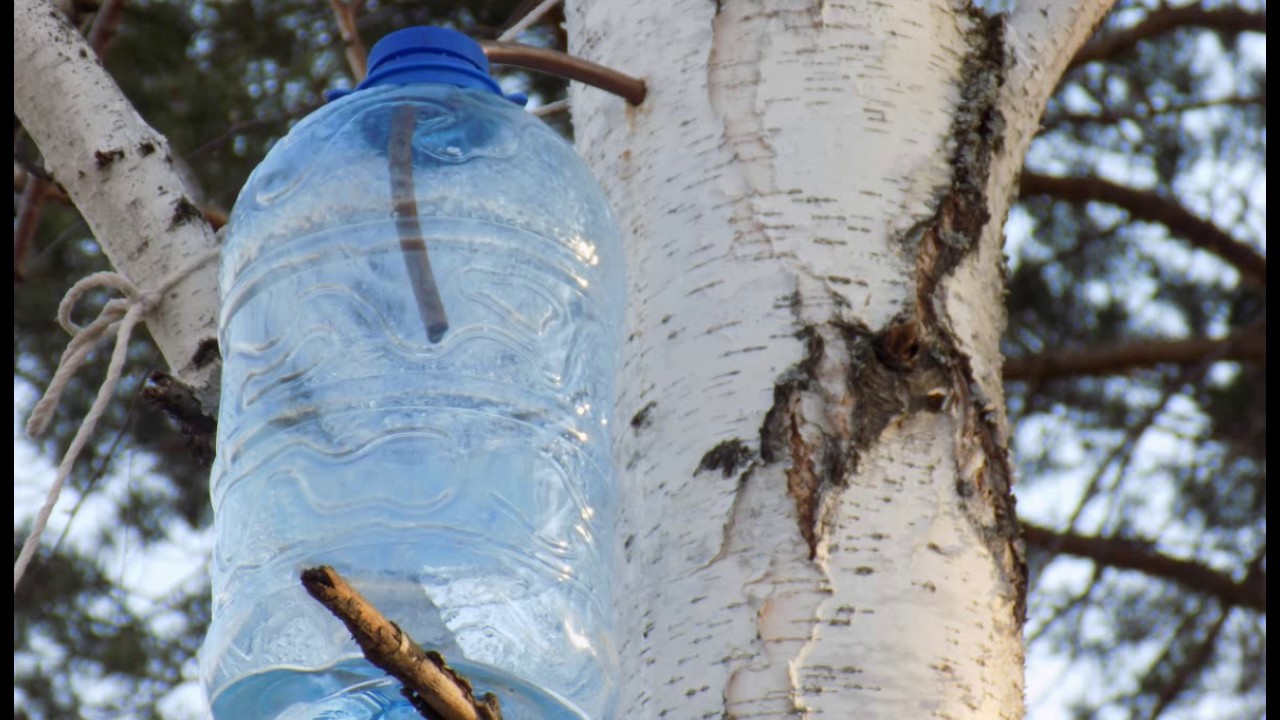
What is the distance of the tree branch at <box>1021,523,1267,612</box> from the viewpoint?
146 inches

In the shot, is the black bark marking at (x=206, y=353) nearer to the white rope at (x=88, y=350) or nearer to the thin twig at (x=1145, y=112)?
the white rope at (x=88, y=350)

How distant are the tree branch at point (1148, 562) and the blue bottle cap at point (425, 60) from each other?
264 centimetres

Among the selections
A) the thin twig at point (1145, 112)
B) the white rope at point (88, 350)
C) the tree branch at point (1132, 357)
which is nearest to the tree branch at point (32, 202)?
the white rope at point (88, 350)

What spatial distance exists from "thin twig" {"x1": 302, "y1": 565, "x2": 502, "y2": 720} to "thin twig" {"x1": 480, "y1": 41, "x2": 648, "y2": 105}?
2.48 feet

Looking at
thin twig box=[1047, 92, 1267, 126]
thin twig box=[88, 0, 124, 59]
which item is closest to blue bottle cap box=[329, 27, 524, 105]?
thin twig box=[88, 0, 124, 59]

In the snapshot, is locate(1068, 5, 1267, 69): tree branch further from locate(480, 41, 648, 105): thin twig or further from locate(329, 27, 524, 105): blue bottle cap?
locate(329, 27, 524, 105): blue bottle cap

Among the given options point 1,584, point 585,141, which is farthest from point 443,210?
point 1,584

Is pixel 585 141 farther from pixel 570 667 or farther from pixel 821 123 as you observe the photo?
pixel 570 667

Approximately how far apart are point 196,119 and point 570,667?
3001mm

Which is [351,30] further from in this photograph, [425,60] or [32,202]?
[425,60]

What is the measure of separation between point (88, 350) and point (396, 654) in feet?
2.44

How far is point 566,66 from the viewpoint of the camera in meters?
1.50

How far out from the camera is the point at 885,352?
4.43ft

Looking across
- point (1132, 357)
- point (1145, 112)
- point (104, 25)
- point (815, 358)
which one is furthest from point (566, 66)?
point (1145, 112)
